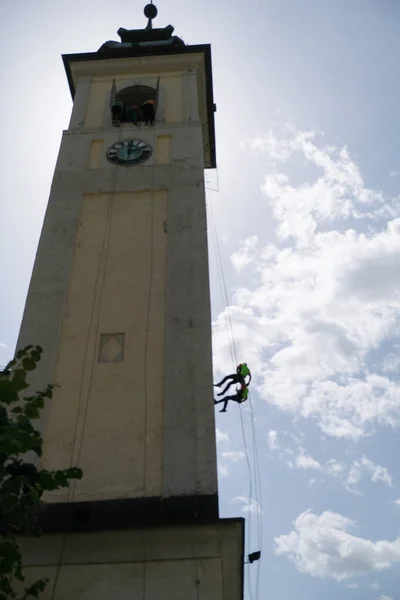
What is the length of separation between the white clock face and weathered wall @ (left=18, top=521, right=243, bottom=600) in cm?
820

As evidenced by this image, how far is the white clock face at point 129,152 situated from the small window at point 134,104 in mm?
948

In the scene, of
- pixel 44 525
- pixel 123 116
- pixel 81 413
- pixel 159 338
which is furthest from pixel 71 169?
→ pixel 44 525

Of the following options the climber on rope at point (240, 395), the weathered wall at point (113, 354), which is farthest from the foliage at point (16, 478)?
the climber on rope at point (240, 395)

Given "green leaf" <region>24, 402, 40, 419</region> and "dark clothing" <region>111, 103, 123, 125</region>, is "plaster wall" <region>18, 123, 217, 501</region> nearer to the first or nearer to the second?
"dark clothing" <region>111, 103, 123, 125</region>

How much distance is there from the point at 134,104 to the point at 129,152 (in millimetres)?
3112

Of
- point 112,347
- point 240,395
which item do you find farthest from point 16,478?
point 240,395

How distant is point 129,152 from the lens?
46.5 feet

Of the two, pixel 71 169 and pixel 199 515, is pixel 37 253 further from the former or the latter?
pixel 199 515

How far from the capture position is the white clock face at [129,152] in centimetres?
1385

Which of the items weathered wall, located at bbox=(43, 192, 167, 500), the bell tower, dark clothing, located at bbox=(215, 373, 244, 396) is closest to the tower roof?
the bell tower

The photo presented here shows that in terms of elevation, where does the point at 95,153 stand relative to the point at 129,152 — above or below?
above

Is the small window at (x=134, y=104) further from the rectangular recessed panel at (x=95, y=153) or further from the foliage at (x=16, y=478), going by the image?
the foliage at (x=16, y=478)

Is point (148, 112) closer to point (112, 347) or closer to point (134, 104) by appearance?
point (134, 104)

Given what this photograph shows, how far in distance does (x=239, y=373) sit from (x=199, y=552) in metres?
4.89
